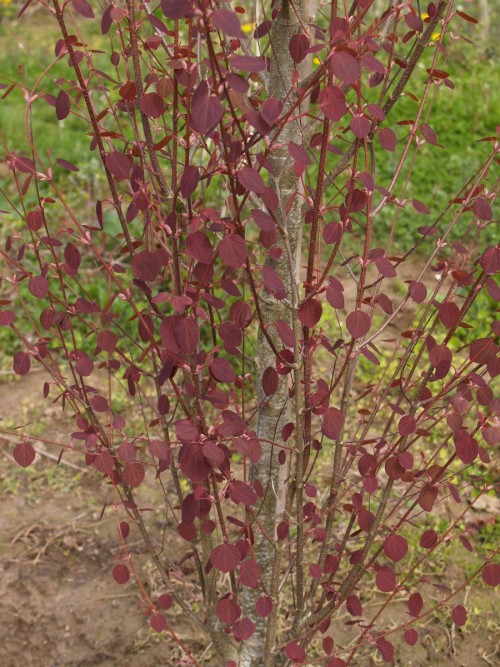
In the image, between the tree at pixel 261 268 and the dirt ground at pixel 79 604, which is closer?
the tree at pixel 261 268

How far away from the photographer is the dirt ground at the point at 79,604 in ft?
8.49

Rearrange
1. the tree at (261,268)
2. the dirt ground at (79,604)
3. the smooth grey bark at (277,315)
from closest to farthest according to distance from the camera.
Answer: the tree at (261,268) → the smooth grey bark at (277,315) → the dirt ground at (79,604)

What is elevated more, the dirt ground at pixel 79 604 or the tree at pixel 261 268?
the tree at pixel 261 268

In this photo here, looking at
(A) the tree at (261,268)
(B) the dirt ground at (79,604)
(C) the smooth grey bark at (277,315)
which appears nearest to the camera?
(A) the tree at (261,268)

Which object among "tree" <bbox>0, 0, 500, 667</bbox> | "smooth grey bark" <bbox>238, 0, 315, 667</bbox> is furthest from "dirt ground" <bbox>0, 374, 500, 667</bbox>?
"tree" <bbox>0, 0, 500, 667</bbox>

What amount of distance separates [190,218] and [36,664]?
1.91 meters

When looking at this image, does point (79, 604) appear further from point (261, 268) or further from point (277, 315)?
point (261, 268)

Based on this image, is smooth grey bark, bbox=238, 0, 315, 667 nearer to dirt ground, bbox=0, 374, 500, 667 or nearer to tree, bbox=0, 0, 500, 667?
tree, bbox=0, 0, 500, 667

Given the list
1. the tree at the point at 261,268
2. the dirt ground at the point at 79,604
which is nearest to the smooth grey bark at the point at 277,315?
the tree at the point at 261,268

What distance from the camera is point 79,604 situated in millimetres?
2799

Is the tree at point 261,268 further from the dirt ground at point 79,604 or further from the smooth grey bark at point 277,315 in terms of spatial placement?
the dirt ground at point 79,604

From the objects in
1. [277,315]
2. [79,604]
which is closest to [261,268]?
[277,315]

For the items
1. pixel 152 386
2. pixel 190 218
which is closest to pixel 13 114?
pixel 152 386

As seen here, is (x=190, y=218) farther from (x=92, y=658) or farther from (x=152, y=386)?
(x=152, y=386)
